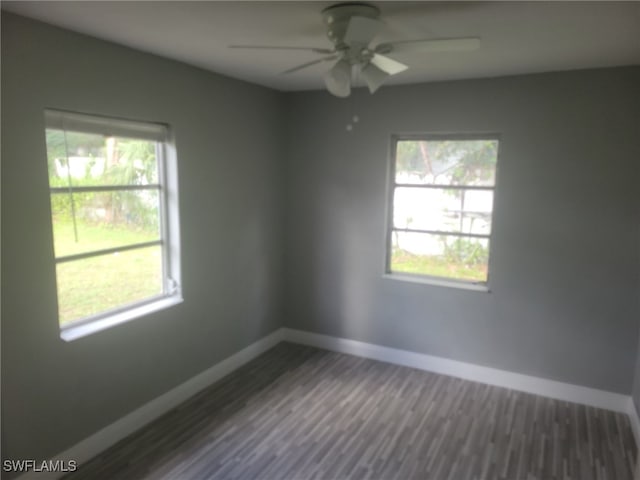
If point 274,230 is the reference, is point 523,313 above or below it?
below

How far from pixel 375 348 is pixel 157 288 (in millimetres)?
2137

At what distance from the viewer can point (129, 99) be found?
288 centimetres

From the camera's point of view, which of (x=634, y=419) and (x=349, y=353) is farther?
(x=349, y=353)

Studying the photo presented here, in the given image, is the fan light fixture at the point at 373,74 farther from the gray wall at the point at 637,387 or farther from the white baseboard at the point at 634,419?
the white baseboard at the point at 634,419

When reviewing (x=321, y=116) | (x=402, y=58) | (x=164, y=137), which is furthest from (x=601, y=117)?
(x=164, y=137)

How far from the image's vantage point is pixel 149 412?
3211 mm

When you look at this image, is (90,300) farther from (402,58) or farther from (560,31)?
(560,31)

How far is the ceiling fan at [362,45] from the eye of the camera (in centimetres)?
197

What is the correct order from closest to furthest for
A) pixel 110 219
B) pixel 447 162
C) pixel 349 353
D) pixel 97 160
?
1. pixel 97 160
2. pixel 110 219
3. pixel 447 162
4. pixel 349 353

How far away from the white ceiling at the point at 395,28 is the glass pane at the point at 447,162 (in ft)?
2.42

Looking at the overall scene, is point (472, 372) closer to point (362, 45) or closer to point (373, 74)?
point (373, 74)

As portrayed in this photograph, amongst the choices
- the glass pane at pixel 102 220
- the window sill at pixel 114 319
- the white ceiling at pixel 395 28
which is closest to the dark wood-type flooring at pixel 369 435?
the window sill at pixel 114 319

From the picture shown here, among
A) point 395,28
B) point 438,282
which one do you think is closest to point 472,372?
point 438,282

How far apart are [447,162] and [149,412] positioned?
3110 millimetres
